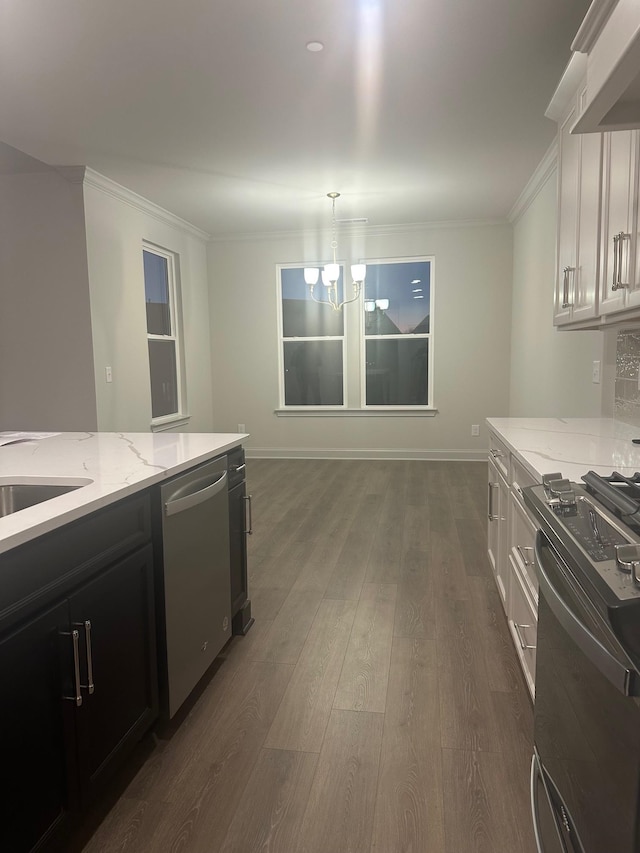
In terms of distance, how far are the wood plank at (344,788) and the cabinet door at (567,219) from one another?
193cm

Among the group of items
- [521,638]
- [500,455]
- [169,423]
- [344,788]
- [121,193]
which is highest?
[121,193]

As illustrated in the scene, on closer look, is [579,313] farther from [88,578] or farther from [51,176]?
[51,176]

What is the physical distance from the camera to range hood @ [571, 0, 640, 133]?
45.8 inches

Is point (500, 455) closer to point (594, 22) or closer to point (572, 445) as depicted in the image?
point (572, 445)

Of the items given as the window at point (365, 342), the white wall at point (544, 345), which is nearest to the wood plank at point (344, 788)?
the white wall at point (544, 345)

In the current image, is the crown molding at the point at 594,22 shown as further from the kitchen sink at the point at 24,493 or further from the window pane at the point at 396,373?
the window pane at the point at 396,373

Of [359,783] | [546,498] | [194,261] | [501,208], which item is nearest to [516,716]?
[359,783]

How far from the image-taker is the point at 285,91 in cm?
316

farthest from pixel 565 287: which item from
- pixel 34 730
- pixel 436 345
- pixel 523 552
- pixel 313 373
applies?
pixel 313 373

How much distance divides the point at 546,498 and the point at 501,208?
5.19 metres

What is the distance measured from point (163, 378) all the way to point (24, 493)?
173 inches

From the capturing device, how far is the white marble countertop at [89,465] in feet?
4.35

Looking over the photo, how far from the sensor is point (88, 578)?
147 cm

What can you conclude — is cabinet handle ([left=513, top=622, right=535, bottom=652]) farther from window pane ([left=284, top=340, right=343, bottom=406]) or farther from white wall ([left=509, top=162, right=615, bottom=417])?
window pane ([left=284, top=340, right=343, bottom=406])
